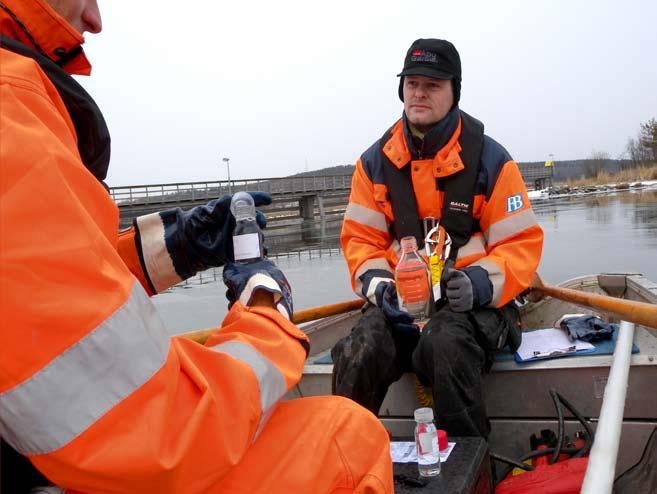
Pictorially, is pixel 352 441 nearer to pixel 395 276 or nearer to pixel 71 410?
pixel 71 410

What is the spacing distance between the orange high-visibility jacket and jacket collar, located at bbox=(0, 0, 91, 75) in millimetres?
2076

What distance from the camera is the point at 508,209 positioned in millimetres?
3145

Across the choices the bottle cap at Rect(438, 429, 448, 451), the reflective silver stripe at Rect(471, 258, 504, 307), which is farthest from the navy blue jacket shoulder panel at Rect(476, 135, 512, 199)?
the bottle cap at Rect(438, 429, 448, 451)

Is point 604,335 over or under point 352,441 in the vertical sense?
under

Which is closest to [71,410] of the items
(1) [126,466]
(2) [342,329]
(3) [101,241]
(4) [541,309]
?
(1) [126,466]

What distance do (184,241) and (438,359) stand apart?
1.28 meters

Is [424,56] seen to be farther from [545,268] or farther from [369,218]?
[545,268]

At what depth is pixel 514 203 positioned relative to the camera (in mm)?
3150

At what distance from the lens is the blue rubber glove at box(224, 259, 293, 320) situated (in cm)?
150

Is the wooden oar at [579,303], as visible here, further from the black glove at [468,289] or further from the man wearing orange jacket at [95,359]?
the man wearing orange jacket at [95,359]

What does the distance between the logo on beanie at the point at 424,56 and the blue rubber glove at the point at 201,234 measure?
5.72ft

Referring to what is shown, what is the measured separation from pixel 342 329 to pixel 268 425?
306 centimetres

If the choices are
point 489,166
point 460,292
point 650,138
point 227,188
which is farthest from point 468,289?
point 650,138

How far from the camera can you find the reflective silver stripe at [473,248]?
3.21 metres
